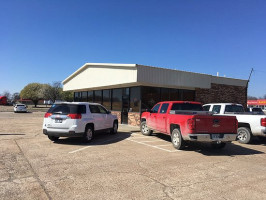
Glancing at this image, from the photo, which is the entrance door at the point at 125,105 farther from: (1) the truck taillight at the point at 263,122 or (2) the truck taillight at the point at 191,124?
(2) the truck taillight at the point at 191,124

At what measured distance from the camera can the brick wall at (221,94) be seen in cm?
1931

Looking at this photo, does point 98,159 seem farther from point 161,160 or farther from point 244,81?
point 244,81

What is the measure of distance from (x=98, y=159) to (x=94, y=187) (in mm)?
2399

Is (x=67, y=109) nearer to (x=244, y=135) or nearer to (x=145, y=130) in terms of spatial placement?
(x=145, y=130)

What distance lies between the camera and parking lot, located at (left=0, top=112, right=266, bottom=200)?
4.54 meters

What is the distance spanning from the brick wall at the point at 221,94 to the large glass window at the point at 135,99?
5.54 m

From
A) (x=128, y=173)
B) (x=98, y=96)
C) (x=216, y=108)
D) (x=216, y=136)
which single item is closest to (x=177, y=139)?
(x=216, y=136)

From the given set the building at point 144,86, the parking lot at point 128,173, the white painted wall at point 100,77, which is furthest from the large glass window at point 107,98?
the parking lot at point 128,173

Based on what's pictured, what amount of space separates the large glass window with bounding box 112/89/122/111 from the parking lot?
9825 millimetres

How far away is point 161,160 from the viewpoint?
7.18m

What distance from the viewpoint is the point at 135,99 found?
16.9 metres

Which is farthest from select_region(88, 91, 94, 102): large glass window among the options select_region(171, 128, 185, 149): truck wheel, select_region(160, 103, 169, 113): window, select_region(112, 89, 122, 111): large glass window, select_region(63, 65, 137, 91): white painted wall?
select_region(171, 128, 185, 149): truck wheel

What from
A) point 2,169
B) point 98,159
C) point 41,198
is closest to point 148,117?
point 98,159

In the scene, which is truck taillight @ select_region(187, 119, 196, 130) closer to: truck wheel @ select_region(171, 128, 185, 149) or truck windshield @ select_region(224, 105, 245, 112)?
truck wheel @ select_region(171, 128, 185, 149)
